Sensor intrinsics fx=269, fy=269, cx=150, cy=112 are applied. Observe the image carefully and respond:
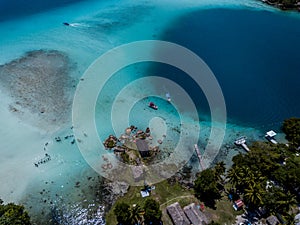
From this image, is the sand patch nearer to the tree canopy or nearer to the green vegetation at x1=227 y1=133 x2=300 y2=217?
the tree canopy

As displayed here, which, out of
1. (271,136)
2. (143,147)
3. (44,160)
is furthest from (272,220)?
(44,160)

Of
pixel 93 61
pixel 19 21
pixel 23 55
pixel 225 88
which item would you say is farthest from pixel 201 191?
pixel 19 21

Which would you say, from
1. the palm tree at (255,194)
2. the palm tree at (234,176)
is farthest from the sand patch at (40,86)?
the palm tree at (255,194)

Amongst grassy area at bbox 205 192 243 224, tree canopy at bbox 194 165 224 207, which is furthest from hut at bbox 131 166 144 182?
grassy area at bbox 205 192 243 224

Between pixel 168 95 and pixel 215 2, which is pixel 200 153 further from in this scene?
pixel 215 2

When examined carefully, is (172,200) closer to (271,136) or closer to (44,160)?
(44,160)

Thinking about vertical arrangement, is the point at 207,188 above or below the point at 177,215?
above
